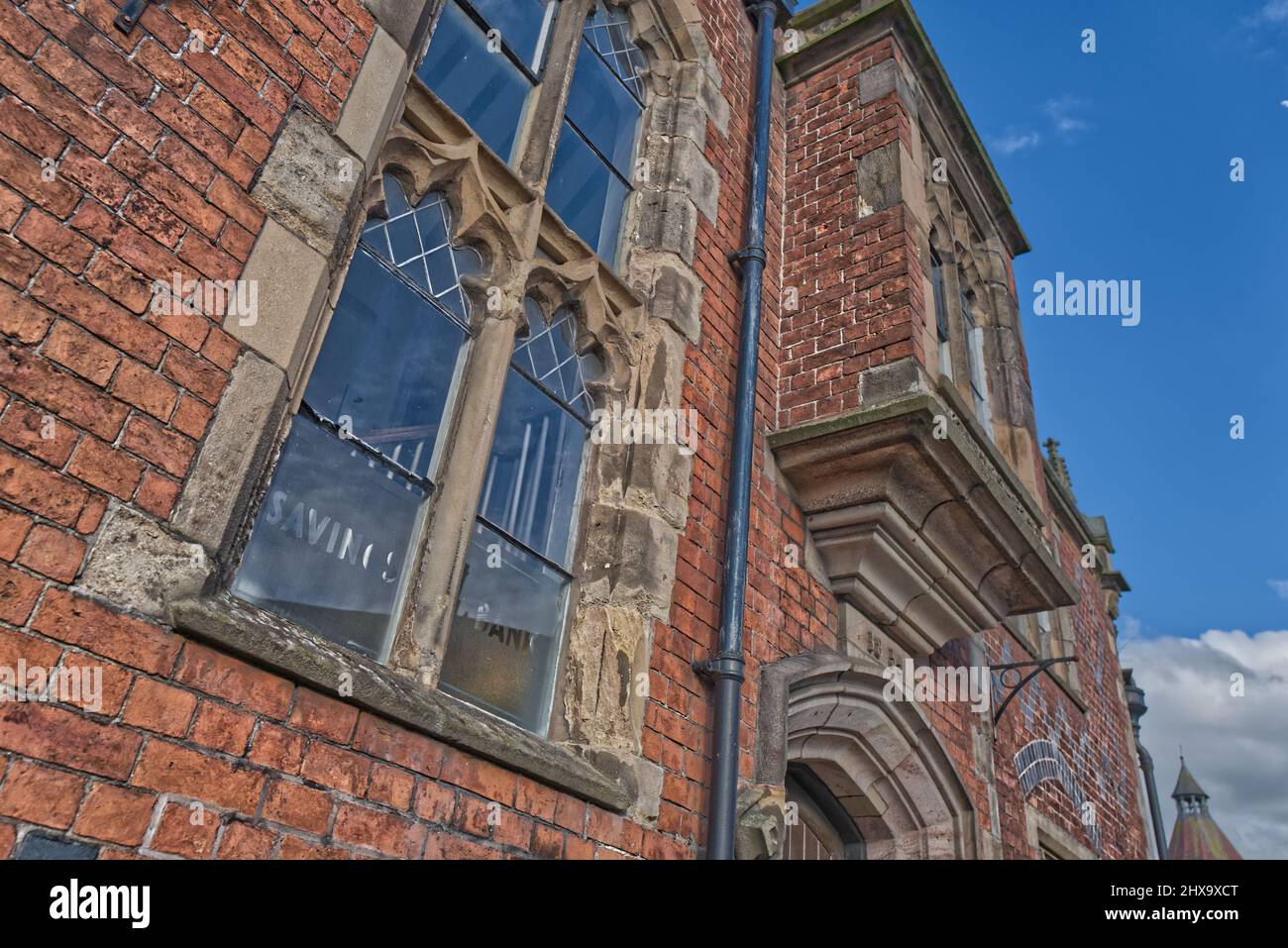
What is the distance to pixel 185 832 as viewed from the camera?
77.2 inches

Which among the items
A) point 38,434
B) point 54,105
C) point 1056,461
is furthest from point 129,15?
point 1056,461

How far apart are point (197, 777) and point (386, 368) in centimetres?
149

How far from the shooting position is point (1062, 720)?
8.59 m

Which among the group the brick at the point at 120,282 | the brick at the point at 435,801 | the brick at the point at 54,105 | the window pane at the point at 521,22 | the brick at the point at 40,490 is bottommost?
the brick at the point at 435,801

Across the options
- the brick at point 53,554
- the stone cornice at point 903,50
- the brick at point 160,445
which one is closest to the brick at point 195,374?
the brick at point 160,445

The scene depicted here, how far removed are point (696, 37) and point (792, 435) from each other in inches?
101

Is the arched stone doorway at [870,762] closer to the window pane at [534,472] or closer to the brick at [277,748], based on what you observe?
the window pane at [534,472]

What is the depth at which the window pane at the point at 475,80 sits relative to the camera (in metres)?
3.66

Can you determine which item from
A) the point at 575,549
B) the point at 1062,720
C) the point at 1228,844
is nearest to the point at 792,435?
the point at 575,549

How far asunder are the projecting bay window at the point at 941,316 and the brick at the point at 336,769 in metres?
4.57

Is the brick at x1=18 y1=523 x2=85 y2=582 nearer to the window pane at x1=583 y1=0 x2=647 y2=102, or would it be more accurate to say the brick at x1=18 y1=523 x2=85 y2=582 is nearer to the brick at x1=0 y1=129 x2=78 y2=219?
the brick at x1=0 y1=129 x2=78 y2=219

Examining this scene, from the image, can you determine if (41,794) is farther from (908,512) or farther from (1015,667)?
(1015,667)

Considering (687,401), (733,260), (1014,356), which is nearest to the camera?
(687,401)
